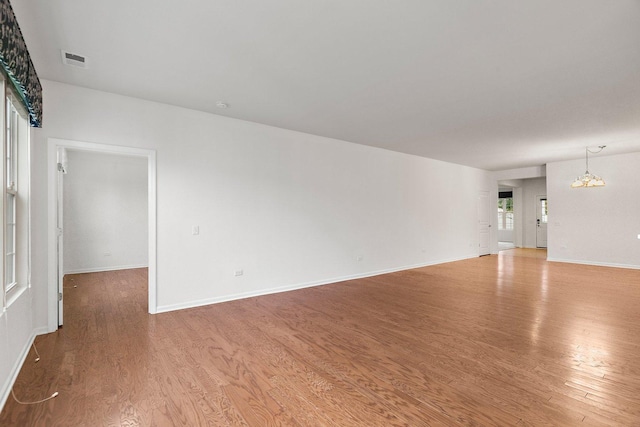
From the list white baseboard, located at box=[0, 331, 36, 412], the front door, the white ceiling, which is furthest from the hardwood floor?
the front door

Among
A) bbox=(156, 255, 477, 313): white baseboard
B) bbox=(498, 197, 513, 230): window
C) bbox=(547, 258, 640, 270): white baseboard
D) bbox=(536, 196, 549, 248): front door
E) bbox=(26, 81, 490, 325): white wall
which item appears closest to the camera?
bbox=(26, 81, 490, 325): white wall

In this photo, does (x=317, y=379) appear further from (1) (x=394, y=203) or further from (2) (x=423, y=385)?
(1) (x=394, y=203)

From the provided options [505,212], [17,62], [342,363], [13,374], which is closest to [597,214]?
[505,212]

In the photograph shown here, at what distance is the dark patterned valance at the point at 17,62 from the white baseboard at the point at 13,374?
2.22 meters

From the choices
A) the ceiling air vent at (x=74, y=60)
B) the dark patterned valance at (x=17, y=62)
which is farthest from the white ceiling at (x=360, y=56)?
the dark patterned valance at (x=17, y=62)

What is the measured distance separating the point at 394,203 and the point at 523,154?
3416 mm

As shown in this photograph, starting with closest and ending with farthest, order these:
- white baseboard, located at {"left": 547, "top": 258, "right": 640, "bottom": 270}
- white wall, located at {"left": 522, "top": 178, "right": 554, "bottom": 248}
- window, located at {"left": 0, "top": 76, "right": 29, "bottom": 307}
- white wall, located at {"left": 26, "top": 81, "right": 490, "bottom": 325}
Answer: window, located at {"left": 0, "top": 76, "right": 29, "bottom": 307}, white wall, located at {"left": 26, "top": 81, "right": 490, "bottom": 325}, white baseboard, located at {"left": 547, "top": 258, "right": 640, "bottom": 270}, white wall, located at {"left": 522, "top": 178, "right": 554, "bottom": 248}

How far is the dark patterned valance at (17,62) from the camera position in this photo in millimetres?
1898

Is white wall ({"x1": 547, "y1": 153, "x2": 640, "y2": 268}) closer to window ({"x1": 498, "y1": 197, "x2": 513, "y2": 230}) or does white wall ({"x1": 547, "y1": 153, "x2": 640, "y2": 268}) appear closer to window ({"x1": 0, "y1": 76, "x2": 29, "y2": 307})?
window ({"x1": 498, "y1": 197, "x2": 513, "y2": 230})

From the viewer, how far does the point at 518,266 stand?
25.8ft

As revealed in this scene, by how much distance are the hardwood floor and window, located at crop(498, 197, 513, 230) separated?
9.49 metres

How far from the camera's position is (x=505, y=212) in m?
13.7

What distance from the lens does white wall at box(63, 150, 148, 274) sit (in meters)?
6.79

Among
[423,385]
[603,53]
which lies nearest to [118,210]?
[423,385]
